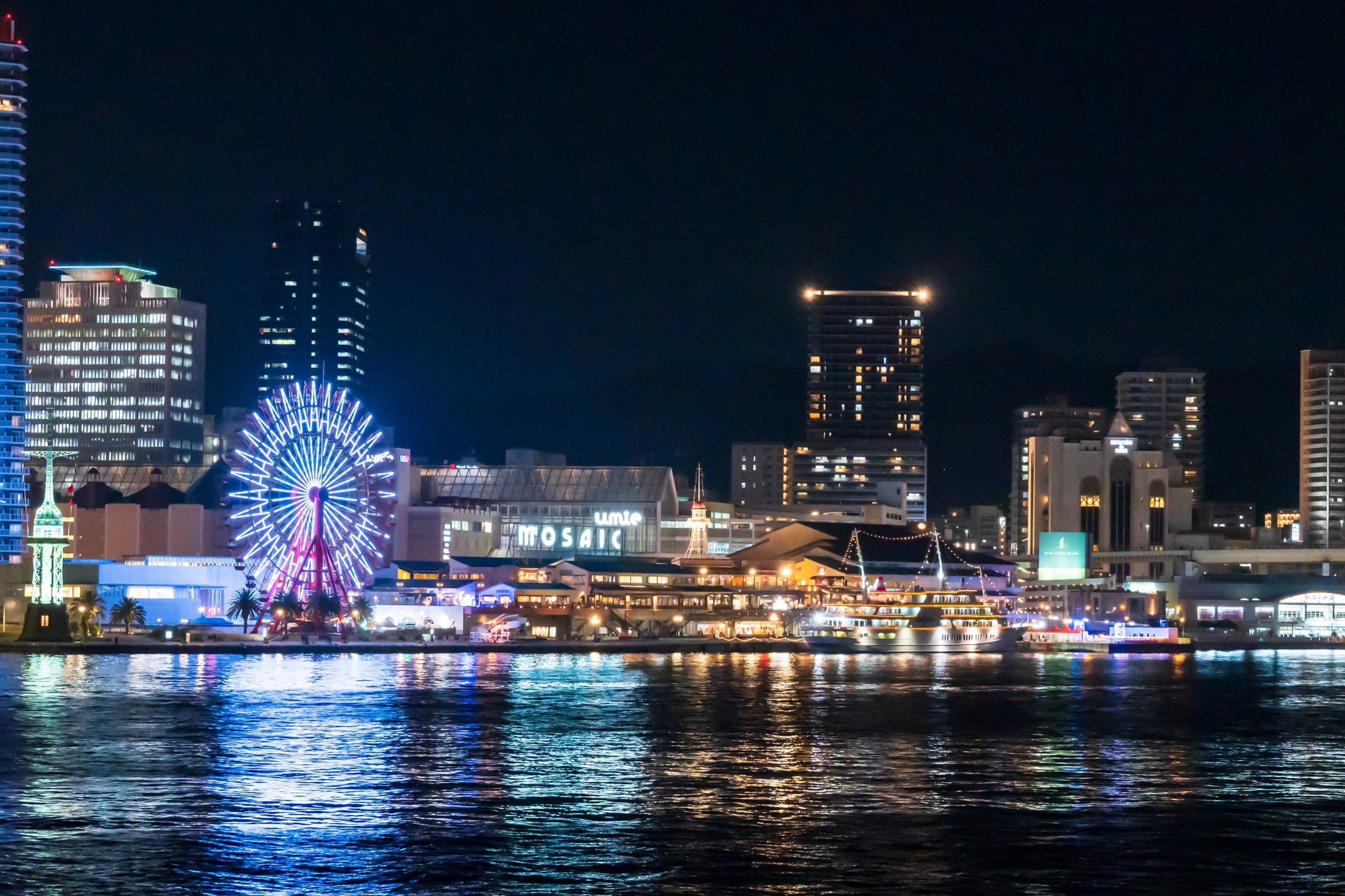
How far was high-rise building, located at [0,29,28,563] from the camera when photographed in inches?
6043

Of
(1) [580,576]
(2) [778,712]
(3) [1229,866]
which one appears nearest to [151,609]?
(1) [580,576]

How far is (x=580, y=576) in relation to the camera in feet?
567

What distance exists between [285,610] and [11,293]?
143 ft

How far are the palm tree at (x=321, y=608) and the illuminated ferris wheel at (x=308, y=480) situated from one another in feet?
4.24

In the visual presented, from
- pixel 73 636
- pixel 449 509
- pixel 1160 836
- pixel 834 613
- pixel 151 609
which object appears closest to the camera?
pixel 1160 836

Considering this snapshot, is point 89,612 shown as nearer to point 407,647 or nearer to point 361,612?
point 361,612

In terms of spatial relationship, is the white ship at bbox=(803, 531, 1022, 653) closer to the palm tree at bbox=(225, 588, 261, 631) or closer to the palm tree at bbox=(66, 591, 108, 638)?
the palm tree at bbox=(225, 588, 261, 631)

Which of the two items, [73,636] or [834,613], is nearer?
[73,636]

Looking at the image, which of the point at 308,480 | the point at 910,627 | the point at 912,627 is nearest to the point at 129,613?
the point at 308,480

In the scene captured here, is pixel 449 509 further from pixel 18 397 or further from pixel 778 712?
pixel 778 712

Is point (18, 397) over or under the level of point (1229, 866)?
over

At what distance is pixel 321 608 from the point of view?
132500mm

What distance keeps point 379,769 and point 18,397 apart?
106189 millimetres

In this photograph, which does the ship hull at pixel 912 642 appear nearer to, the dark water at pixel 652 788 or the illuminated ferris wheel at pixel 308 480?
the illuminated ferris wheel at pixel 308 480
